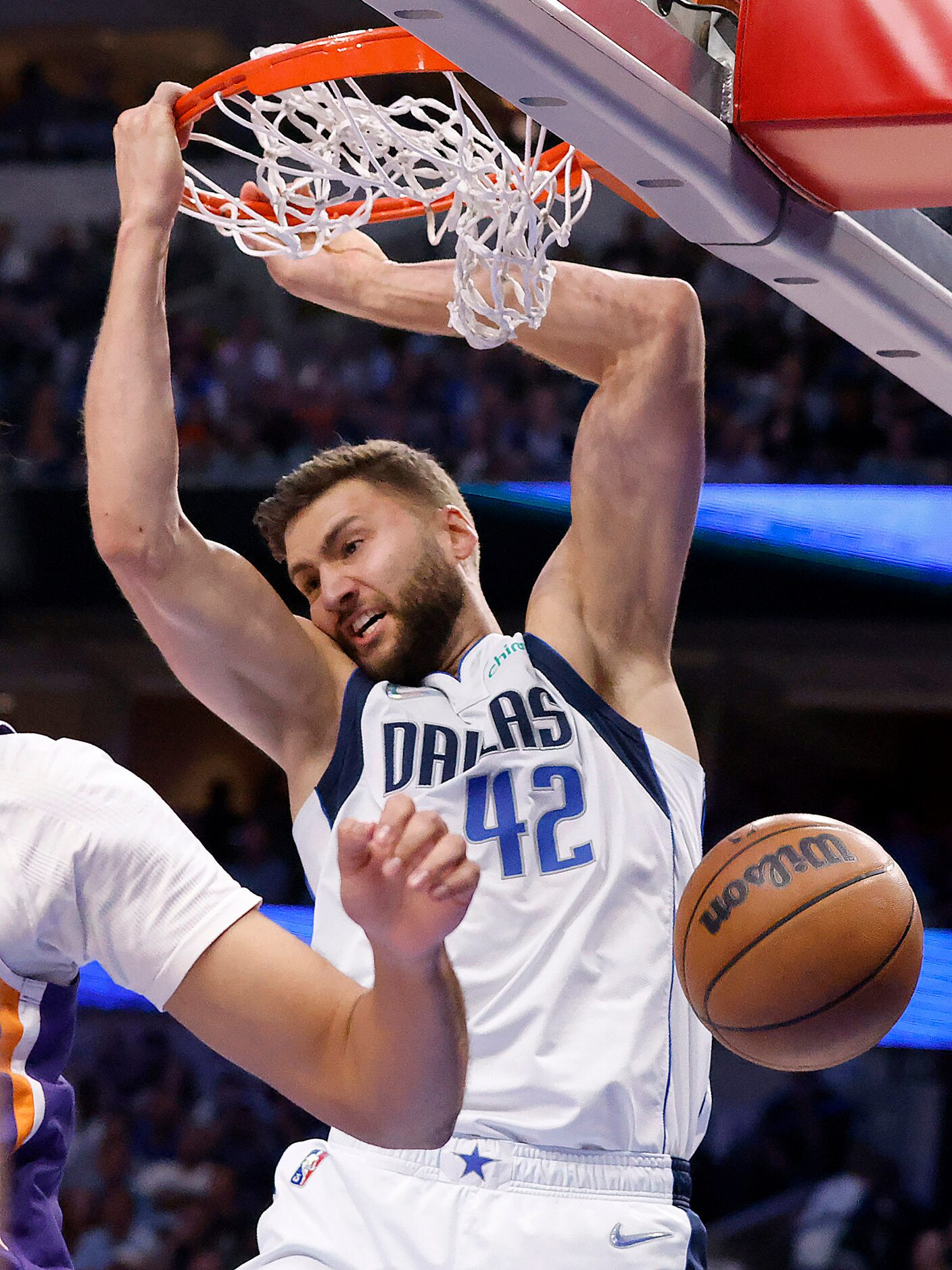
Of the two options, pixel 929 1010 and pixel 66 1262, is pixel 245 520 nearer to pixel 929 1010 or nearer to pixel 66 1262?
pixel 929 1010

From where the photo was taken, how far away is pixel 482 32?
1835 millimetres

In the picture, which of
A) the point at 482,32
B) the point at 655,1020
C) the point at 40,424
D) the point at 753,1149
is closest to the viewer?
Result: the point at 482,32

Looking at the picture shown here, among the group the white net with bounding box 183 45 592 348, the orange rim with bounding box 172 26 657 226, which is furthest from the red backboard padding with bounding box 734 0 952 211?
the white net with bounding box 183 45 592 348

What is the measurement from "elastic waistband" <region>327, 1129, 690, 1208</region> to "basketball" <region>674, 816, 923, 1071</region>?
250 mm

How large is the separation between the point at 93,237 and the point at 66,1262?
8.10 metres

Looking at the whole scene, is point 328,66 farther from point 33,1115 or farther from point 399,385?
point 399,385

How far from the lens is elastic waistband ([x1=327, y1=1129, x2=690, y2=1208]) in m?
2.32

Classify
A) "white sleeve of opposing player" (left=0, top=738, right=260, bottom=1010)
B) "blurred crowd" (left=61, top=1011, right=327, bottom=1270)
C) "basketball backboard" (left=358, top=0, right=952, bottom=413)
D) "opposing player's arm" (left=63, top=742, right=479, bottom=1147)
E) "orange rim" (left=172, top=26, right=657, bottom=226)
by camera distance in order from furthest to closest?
"blurred crowd" (left=61, top=1011, right=327, bottom=1270), "orange rim" (left=172, top=26, right=657, bottom=226), "basketball backboard" (left=358, top=0, right=952, bottom=413), "white sleeve of opposing player" (left=0, top=738, right=260, bottom=1010), "opposing player's arm" (left=63, top=742, right=479, bottom=1147)

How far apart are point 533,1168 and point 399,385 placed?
6.29 m

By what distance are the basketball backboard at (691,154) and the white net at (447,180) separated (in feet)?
1.34

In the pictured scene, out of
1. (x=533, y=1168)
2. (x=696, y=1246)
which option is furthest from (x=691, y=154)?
(x=696, y=1246)

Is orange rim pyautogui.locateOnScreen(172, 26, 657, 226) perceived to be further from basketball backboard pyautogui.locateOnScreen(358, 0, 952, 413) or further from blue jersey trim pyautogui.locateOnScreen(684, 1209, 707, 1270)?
blue jersey trim pyautogui.locateOnScreen(684, 1209, 707, 1270)

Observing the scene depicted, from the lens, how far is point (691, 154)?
197 cm

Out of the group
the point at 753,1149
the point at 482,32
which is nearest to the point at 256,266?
the point at 753,1149
